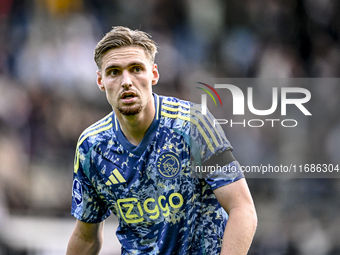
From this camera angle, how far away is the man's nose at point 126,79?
102 inches

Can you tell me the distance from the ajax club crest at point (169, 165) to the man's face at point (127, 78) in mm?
322

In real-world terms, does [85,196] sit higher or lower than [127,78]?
lower

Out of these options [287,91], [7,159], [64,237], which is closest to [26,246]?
[64,237]

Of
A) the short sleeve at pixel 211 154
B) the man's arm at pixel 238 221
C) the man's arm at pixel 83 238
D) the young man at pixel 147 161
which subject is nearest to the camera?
the man's arm at pixel 238 221

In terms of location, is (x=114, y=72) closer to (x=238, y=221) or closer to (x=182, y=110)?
(x=182, y=110)

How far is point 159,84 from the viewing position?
5809mm

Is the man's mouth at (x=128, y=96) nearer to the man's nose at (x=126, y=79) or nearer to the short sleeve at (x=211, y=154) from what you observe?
the man's nose at (x=126, y=79)

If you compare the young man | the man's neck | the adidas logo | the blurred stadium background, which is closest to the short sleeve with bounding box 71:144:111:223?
the young man

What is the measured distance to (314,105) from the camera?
17.2 feet

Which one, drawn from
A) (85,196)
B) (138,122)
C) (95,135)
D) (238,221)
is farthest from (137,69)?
(238,221)

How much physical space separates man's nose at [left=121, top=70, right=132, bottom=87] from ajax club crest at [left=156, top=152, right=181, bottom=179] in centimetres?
47

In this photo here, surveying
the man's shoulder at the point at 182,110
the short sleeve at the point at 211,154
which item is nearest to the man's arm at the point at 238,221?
the short sleeve at the point at 211,154

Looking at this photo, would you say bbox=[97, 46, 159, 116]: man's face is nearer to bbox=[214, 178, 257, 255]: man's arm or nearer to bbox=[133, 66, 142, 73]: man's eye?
bbox=[133, 66, 142, 73]: man's eye

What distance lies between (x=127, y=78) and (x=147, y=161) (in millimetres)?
521
